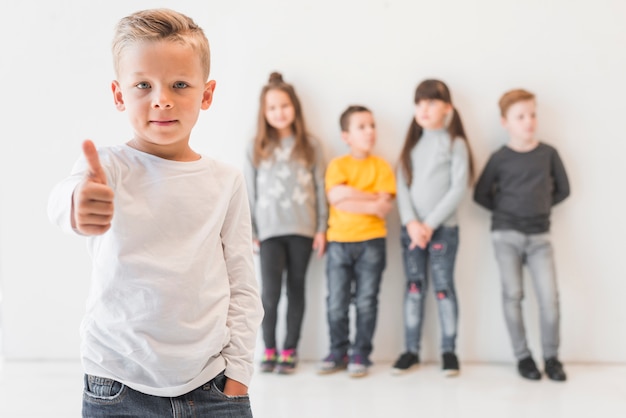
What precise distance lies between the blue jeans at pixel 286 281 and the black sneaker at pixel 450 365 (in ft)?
2.18

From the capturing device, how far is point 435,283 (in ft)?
10.4

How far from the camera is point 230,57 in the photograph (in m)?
3.28

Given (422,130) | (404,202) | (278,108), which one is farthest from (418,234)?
(278,108)

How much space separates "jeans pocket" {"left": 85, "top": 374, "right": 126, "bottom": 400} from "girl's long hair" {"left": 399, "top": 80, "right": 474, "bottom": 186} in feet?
7.16

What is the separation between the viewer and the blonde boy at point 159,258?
47.6 inches

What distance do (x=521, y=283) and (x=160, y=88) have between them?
7.51ft

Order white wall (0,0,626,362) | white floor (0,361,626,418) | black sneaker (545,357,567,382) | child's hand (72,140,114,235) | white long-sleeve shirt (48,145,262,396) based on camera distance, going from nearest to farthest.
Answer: child's hand (72,140,114,235)
white long-sleeve shirt (48,145,262,396)
white floor (0,361,626,418)
black sneaker (545,357,567,382)
white wall (0,0,626,362)

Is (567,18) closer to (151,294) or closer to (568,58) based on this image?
(568,58)

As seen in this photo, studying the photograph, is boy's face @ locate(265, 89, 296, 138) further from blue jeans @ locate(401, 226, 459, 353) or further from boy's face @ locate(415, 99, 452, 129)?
blue jeans @ locate(401, 226, 459, 353)

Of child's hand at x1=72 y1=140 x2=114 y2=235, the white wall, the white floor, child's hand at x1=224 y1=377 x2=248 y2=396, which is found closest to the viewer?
child's hand at x1=72 y1=140 x2=114 y2=235

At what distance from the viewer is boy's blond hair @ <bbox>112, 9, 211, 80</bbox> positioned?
1.24 metres

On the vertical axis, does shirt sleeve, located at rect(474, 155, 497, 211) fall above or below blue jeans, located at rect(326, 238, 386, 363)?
above

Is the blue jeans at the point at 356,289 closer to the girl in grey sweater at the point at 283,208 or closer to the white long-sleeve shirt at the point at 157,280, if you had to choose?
the girl in grey sweater at the point at 283,208

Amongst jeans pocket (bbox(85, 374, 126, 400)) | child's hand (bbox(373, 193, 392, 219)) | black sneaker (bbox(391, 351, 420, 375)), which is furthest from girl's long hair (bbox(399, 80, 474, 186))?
jeans pocket (bbox(85, 374, 126, 400))
